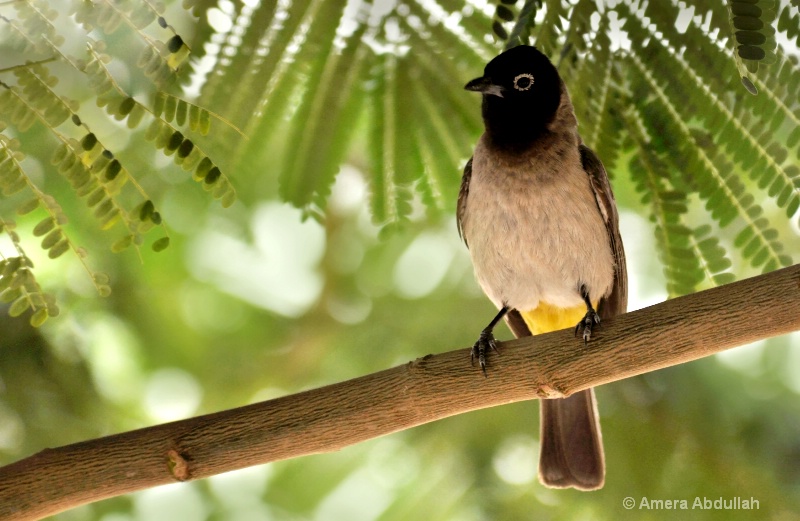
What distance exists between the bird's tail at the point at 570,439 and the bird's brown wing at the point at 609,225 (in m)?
0.12

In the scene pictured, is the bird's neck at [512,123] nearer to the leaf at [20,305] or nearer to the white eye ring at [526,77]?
the white eye ring at [526,77]

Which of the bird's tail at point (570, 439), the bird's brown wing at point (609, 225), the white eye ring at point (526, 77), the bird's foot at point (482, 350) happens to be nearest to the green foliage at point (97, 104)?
the bird's foot at point (482, 350)

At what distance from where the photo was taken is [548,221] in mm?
2828

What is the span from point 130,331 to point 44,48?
1959mm

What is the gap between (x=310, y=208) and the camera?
246cm

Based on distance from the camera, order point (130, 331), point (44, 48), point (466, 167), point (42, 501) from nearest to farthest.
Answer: point (44, 48)
point (42, 501)
point (466, 167)
point (130, 331)

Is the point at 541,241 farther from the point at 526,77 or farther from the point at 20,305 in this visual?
the point at 20,305

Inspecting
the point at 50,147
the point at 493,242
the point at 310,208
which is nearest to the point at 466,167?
the point at 493,242

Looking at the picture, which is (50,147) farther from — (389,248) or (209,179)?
(389,248)

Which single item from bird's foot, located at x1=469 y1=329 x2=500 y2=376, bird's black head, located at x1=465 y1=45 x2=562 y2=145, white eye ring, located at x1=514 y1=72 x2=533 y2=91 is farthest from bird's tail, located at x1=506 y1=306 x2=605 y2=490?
white eye ring, located at x1=514 y1=72 x2=533 y2=91

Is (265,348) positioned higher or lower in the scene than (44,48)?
higher

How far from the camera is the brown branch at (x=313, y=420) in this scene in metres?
2.14

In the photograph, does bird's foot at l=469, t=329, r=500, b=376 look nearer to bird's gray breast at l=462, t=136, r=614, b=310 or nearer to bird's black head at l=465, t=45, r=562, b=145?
bird's gray breast at l=462, t=136, r=614, b=310

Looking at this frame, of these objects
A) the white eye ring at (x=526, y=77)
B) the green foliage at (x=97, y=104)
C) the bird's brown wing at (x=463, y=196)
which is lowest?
the green foliage at (x=97, y=104)
